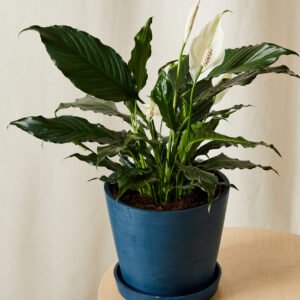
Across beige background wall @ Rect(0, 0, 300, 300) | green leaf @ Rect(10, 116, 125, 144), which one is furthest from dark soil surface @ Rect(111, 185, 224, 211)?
beige background wall @ Rect(0, 0, 300, 300)

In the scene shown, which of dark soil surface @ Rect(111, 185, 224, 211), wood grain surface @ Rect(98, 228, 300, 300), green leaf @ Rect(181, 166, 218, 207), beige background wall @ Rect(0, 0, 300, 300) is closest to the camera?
green leaf @ Rect(181, 166, 218, 207)

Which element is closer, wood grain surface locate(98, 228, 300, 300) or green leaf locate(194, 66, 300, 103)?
green leaf locate(194, 66, 300, 103)

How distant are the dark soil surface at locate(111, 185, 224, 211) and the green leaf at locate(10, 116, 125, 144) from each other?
0.11 metres

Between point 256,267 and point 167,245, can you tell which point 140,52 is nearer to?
point 167,245

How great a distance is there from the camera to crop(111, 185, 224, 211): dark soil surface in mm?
970

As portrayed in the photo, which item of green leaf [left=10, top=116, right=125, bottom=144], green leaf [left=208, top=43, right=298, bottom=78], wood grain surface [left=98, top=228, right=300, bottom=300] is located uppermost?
green leaf [left=208, top=43, right=298, bottom=78]

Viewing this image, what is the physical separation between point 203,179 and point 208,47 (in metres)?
0.21

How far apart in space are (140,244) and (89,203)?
71cm

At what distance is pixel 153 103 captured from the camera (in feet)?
3.19

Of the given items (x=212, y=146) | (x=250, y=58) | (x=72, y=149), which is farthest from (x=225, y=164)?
(x=72, y=149)

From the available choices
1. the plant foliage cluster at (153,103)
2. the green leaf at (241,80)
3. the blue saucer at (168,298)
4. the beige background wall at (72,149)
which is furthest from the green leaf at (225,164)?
the beige background wall at (72,149)

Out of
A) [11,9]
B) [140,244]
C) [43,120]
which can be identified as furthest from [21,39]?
[140,244]

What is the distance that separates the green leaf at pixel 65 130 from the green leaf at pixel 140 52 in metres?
0.10

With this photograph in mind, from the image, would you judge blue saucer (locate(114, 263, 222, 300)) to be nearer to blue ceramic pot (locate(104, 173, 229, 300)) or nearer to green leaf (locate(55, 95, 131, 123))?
blue ceramic pot (locate(104, 173, 229, 300))
